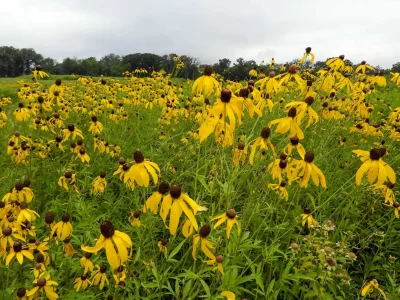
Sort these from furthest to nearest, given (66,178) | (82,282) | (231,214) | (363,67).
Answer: (363,67)
(66,178)
(82,282)
(231,214)

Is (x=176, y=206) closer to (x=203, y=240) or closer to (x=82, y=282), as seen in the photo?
(x=203, y=240)

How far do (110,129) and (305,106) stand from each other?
3.52 m

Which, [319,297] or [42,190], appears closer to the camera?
[319,297]

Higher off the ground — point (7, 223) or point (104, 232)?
point (104, 232)

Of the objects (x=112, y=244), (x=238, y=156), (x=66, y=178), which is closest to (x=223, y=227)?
(x=238, y=156)

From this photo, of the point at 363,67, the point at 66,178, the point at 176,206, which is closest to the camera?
the point at 176,206

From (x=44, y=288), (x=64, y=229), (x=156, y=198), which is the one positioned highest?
(x=156, y=198)

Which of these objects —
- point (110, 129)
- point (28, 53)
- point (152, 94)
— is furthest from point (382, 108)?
point (28, 53)

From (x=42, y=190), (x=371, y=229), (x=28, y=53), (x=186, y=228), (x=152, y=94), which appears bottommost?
(x=371, y=229)

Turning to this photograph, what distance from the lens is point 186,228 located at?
1.19m

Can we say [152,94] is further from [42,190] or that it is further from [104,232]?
[104,232]

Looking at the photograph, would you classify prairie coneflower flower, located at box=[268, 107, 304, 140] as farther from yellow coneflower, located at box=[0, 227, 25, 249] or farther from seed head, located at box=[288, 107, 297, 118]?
yellow coneflower, located at box=[0, 227, 25, 249]

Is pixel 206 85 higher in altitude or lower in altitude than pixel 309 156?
higher

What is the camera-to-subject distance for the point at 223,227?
1.96 m
